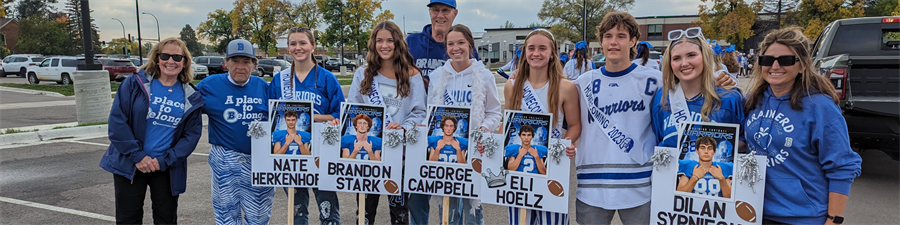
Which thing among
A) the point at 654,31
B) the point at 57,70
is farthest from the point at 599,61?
the point at 654,31

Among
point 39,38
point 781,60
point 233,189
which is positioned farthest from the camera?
point 39,38

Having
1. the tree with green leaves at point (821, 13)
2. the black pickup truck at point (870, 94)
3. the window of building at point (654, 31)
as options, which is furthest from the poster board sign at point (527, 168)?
the window of building at point (654, 31)

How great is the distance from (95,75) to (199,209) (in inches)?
270

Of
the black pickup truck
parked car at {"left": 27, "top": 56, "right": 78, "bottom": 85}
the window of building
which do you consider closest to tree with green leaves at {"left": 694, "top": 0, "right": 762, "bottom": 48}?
the window of building

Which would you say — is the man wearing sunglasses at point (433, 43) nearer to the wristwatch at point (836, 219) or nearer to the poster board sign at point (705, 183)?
the poster board sign at point (705, 183)

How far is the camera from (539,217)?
302 cm

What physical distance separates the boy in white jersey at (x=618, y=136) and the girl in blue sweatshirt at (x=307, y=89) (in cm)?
→ 178

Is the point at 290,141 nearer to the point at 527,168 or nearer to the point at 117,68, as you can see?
the point at 527,168

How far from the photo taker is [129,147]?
3.26 m

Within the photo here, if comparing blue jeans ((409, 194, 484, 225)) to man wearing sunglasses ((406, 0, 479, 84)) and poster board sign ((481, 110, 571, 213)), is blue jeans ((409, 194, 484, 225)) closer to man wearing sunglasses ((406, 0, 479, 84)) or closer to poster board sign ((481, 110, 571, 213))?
poster board sign ((481, 110, 571, 213))

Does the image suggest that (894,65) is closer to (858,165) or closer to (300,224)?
(858,165)

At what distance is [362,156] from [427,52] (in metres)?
1.26

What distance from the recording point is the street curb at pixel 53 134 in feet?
28.4

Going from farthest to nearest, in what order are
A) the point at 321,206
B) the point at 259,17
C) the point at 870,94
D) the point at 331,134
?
the point at 259,17, the point at 870,94, the point at 321,206, the point at 331,134
